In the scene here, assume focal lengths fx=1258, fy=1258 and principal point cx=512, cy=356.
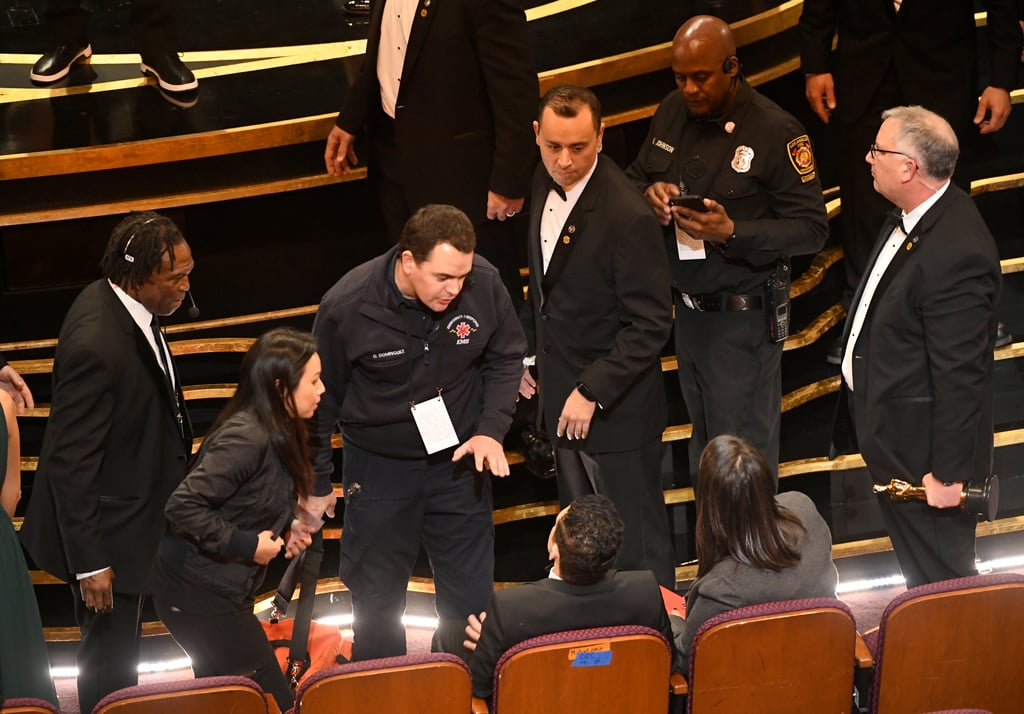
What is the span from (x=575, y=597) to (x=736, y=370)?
1289 millimetres

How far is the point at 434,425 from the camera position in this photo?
3369mm

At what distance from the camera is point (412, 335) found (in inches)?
130

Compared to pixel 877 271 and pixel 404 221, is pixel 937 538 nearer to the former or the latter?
pixel 877 271

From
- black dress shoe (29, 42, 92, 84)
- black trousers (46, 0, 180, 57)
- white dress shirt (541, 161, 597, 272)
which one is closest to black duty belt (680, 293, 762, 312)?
white dress shirt (541, 161, 597, 272)

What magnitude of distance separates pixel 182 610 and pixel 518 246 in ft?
7.08

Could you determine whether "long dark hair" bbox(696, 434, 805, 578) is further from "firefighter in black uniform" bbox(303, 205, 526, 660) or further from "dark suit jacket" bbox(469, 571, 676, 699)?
"firefighter in black uniform" bbox(303, 205, 526, 660)

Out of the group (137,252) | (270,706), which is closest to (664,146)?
(137,252)

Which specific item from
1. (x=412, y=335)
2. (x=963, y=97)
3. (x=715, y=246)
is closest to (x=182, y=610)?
(x=412, y=335)

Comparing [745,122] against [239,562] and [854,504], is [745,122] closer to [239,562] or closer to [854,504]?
[854,504]

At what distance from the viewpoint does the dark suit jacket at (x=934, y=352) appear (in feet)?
10.5

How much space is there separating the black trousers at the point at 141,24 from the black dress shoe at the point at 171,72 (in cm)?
3

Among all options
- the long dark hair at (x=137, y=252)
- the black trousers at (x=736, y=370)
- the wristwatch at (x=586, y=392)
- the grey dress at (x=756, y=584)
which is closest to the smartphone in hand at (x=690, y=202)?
the black trousers at (x=736, y=370)

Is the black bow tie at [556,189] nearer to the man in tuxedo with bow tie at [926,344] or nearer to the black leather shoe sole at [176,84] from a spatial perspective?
the man in tuxedo with bow tie at [926,344]

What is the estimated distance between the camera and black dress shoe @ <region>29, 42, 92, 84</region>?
5.28 meters
